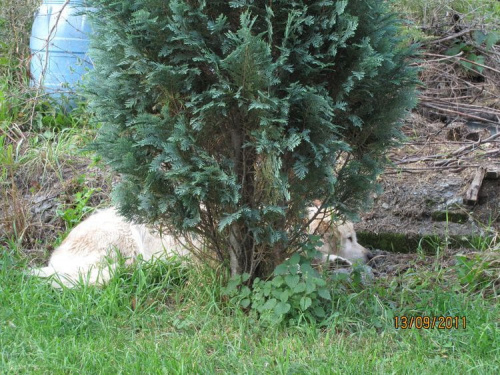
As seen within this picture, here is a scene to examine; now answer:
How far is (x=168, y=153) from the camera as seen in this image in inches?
156

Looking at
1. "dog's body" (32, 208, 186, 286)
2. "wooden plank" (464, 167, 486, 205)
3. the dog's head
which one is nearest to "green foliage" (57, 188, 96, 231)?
"dog's body" (32, 208, 186, 286)

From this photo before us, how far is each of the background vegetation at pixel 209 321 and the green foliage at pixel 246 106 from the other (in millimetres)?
597

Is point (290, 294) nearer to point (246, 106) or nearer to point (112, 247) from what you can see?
point (246, 106)

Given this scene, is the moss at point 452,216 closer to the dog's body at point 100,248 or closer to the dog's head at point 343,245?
the dog's head at point 343,245

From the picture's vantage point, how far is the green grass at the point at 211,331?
3.47 metres

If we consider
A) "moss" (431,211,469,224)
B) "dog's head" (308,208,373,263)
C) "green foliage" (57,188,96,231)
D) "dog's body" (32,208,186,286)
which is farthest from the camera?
"green foliage" (57,188,96,231)

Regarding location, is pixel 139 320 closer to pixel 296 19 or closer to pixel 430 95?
pixel 296 19

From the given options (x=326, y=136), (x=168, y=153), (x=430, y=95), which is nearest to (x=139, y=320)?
(x=168, y=153)

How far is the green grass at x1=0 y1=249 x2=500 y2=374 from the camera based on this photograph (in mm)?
3469

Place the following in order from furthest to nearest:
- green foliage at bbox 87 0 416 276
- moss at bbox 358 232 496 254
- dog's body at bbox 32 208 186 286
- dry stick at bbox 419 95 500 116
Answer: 1. dry stick at bbox 419 95 500 116
2. moss at bbox 358 232 496 254
3. dog's body at bbox 32 208 186 286
4. green foliage at bbox 87 0 416 276

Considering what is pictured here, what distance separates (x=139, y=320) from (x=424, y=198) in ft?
Result: 10.9

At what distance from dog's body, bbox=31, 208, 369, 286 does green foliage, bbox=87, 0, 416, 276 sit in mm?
1092
